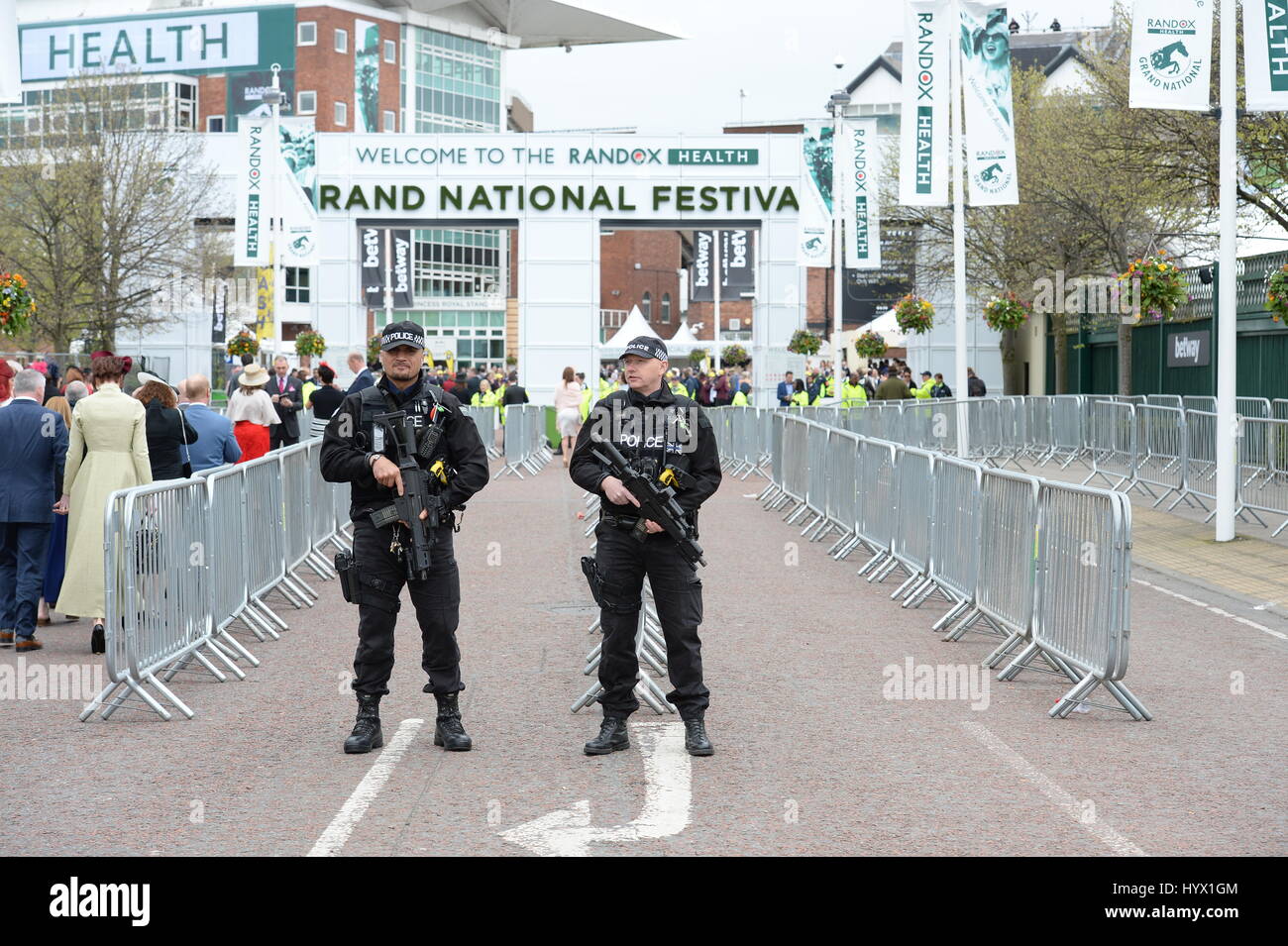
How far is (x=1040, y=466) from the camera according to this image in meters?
28.0

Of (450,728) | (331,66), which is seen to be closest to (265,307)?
(450,728)

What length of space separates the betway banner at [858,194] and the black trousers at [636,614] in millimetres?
26462

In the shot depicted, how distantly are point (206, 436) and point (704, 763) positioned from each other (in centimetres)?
655

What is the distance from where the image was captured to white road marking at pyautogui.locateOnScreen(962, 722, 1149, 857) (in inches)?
239

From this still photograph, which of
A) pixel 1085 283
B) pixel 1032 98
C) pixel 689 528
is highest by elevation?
pixel 1032 98

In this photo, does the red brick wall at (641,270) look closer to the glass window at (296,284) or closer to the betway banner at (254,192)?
the glass window at (296,284)

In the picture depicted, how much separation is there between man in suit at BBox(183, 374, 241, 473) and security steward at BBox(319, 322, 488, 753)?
5.17 meters

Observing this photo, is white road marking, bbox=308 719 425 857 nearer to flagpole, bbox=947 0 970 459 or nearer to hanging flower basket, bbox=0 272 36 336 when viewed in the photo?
hanging flower basket, bbox=0 272 36 336

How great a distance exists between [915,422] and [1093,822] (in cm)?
2201

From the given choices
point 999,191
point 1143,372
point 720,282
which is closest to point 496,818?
point 999,191

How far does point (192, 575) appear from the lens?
978 centimetres

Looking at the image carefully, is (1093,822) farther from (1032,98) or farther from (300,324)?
(300,324)

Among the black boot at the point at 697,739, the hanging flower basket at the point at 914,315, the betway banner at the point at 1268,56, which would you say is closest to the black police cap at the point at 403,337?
the black boot at the point at 697,739

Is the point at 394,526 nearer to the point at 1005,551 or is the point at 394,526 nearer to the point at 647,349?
the point at 647,349
